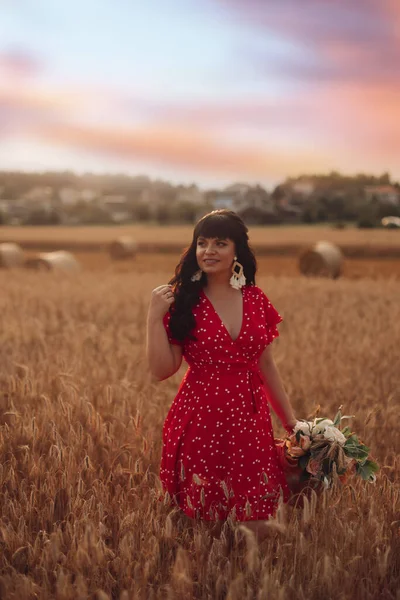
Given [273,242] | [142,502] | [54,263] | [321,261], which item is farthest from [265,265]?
[142,502]

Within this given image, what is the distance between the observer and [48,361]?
5.51m

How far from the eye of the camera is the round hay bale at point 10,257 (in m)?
19.6

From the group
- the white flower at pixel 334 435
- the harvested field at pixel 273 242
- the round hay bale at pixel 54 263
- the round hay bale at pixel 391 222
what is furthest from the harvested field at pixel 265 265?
the white flower at pixel 334 435

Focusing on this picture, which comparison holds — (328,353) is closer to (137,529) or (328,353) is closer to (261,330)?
(261,330)

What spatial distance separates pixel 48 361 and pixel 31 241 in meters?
27.4

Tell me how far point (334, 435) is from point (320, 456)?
0.11 meters

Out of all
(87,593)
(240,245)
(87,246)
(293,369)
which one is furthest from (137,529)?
(87,246)

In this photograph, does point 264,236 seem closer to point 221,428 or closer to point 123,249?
point 123,249

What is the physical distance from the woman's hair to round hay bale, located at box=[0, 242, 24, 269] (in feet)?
56.5

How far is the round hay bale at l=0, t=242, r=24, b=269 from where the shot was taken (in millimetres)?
19578

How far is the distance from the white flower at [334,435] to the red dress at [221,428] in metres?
0.24

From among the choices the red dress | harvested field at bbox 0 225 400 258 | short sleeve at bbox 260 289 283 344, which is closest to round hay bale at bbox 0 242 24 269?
harvested field at bbox 0 225 400 258

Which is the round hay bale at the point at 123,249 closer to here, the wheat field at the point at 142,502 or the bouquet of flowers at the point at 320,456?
the wheat field at the point at 142,502

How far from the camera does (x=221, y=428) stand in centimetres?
288
